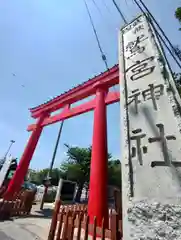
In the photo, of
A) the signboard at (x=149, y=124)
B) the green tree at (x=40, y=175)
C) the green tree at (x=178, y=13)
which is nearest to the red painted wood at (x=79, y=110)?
the signboard at (x=149, y=124)

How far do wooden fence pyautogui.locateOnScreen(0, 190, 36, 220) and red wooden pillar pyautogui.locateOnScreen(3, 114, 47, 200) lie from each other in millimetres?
725

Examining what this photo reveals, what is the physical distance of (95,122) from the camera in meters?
4.63

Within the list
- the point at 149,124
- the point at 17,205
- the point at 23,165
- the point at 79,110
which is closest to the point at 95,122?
the point at 79,110

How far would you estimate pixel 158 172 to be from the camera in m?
1.42

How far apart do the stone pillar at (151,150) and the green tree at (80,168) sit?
2050 centimetres

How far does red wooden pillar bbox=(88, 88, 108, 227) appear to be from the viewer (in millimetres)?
3362

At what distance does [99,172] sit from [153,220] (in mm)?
2544

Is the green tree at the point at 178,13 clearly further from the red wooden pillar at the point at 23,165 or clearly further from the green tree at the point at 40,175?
the green tree at the point at 40,175

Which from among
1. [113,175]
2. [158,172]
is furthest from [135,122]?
[113,175]

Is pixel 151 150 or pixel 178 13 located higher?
pixel 178 13

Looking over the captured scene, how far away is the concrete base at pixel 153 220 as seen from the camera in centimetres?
118

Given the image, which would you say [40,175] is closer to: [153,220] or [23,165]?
[23,165]

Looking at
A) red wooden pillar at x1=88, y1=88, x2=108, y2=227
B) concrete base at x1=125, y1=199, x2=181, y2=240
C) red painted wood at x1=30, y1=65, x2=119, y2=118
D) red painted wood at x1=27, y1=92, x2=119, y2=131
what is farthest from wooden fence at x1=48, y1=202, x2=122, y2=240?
red painted wood at x1=30, y1=65, x2=119, y2=118

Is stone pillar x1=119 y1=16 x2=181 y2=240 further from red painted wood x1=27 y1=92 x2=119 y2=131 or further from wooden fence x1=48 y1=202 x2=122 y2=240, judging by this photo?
red painted wood x1=27 y1=92 x2=119 y2=131
